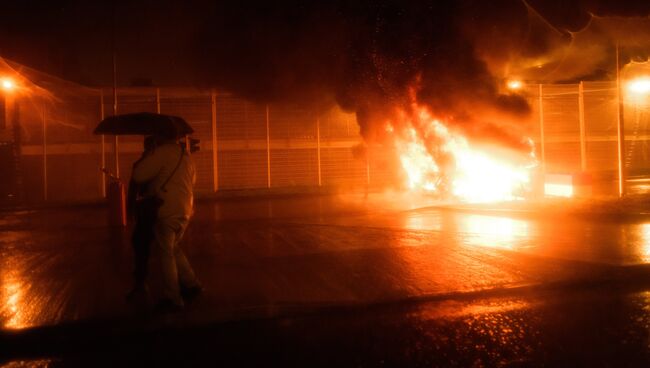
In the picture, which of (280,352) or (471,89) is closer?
(280,352)

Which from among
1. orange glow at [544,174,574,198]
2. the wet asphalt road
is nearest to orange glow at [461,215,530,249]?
the wet asphalt road

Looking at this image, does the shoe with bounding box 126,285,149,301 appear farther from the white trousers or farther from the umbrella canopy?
the umbrella canopy

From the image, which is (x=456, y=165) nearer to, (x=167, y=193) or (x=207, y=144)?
(x=167, y=193)

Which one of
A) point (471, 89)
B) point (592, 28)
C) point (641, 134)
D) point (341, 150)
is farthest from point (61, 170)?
point (641, 134)

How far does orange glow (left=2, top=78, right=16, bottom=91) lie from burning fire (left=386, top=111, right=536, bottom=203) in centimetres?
1285

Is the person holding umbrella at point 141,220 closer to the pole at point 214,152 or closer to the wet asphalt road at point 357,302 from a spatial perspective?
the wet asphalt road at point 357,302

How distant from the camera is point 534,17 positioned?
1148 cm

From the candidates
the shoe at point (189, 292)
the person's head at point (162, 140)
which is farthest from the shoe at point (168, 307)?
the person's head at point (162, 140)

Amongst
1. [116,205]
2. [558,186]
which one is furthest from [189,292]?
[558,186]

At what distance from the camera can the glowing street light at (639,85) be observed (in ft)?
55.4

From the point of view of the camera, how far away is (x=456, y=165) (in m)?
13.0

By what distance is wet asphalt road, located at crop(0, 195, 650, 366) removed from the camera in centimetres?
412

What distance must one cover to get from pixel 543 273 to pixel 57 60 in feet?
65.6

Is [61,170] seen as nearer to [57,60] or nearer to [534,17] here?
[57,60]
